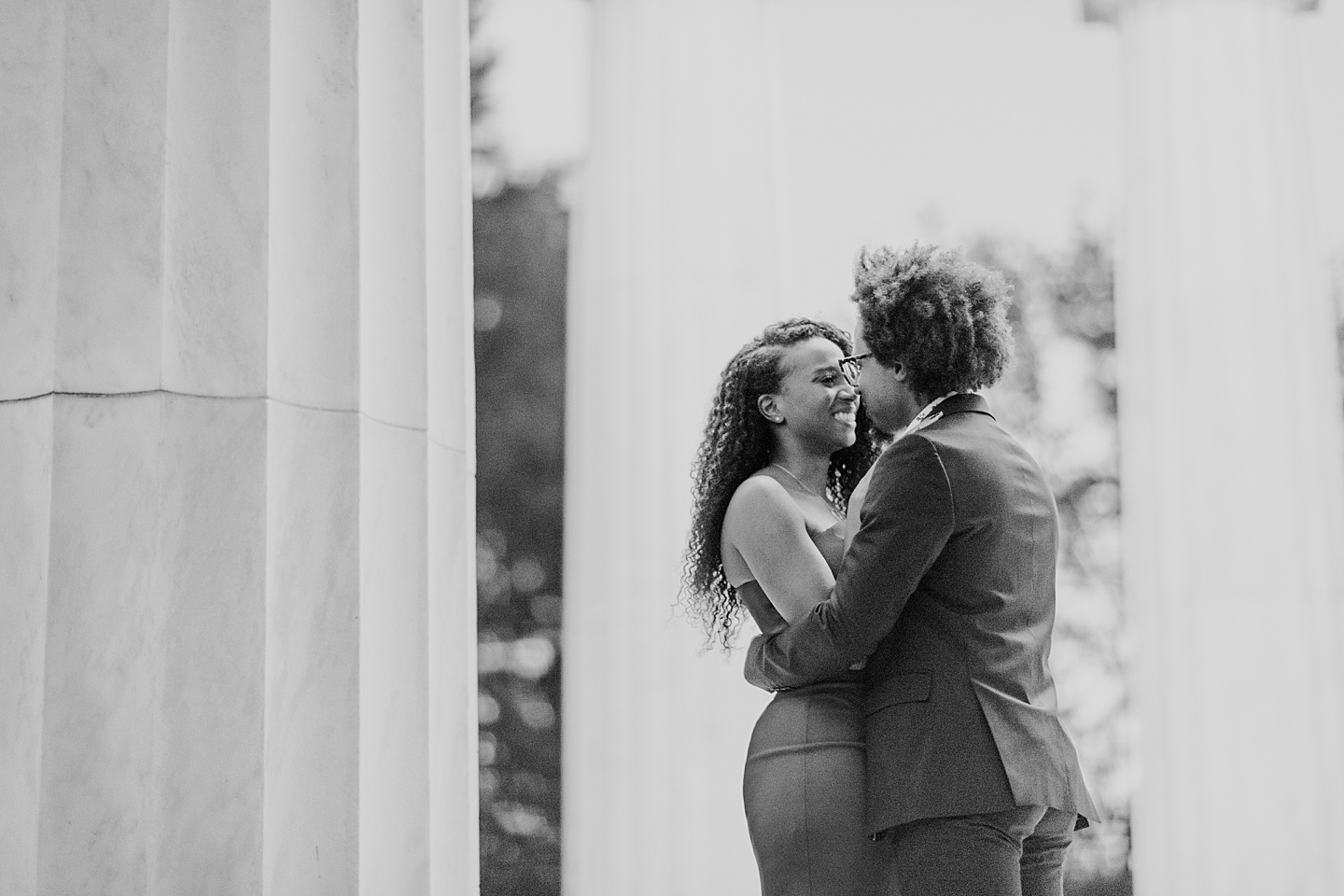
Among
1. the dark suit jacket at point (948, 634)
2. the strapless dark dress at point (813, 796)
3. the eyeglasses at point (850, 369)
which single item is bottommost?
the strapless dark dress at point (813, 796)

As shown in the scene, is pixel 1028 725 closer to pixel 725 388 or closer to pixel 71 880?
pixel 725 388

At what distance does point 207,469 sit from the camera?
10.3m

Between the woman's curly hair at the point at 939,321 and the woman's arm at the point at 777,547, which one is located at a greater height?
the woman's curly hair at the point at 939,321

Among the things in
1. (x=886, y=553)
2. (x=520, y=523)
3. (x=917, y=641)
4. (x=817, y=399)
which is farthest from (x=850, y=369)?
(x=520, y=523)

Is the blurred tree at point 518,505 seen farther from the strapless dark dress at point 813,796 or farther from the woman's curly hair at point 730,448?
the strapless dark dress at point 813,796

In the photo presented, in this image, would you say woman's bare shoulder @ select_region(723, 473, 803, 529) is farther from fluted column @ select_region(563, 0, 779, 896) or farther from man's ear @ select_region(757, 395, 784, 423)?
fluted column @ select_region(563, 0, 779, 896)

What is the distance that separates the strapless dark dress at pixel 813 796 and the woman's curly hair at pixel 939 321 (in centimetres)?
240

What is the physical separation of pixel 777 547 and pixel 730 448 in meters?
1.50

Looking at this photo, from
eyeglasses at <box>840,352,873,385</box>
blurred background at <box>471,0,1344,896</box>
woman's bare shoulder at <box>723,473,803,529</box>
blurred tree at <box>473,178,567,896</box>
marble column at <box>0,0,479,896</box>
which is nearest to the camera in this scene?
marble column at <box>0,0,479,896</box>

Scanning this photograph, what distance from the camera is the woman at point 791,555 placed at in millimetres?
11352

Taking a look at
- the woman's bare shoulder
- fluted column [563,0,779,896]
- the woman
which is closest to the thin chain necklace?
the woman

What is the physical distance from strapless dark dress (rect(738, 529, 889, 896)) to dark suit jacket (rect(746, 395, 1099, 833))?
0.27m

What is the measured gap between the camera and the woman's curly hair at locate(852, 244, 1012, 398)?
39.0 ft

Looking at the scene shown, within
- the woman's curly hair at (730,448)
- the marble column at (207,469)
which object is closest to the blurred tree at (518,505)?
the woman's curly hair at (730,448)
